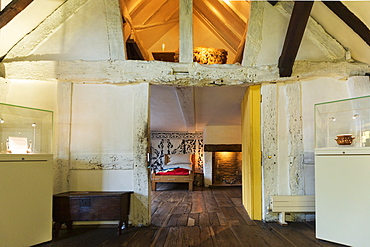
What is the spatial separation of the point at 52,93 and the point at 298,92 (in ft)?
12.6

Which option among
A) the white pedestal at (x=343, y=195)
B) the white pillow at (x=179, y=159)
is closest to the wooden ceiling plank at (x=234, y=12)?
the white pedestal at (x=343, y=195)

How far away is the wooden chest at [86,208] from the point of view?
328cm

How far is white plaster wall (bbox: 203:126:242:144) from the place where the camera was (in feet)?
25.4

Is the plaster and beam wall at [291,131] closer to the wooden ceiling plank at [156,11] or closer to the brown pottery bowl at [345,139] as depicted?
the brown pottery bowl at [345,139]

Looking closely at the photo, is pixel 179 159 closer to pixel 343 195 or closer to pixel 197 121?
pixel 197 121

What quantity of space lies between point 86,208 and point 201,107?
3.70 m

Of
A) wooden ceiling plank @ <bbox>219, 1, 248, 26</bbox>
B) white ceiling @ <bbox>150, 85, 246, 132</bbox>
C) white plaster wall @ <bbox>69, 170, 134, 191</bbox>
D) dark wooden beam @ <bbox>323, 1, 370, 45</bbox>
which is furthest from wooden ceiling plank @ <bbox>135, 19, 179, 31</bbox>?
dark wooden beam @ <bbox>323, 1, 370, 45</bbox>

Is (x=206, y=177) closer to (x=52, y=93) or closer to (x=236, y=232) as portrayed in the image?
(x=236, y=232)

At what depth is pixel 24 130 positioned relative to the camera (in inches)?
116

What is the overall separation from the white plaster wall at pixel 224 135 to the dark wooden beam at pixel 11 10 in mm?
5780

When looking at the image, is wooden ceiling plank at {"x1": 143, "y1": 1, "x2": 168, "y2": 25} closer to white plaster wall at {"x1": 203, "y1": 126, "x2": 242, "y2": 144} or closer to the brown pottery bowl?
white plaster wall at {"x1": 203, "y1": 126, "x2": 242, "y2": 144}

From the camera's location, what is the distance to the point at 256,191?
3840 mm

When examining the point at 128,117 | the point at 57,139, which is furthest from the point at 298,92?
the point at 57,139

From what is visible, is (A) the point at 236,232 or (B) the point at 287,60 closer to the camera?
(A) the point at 236,232
